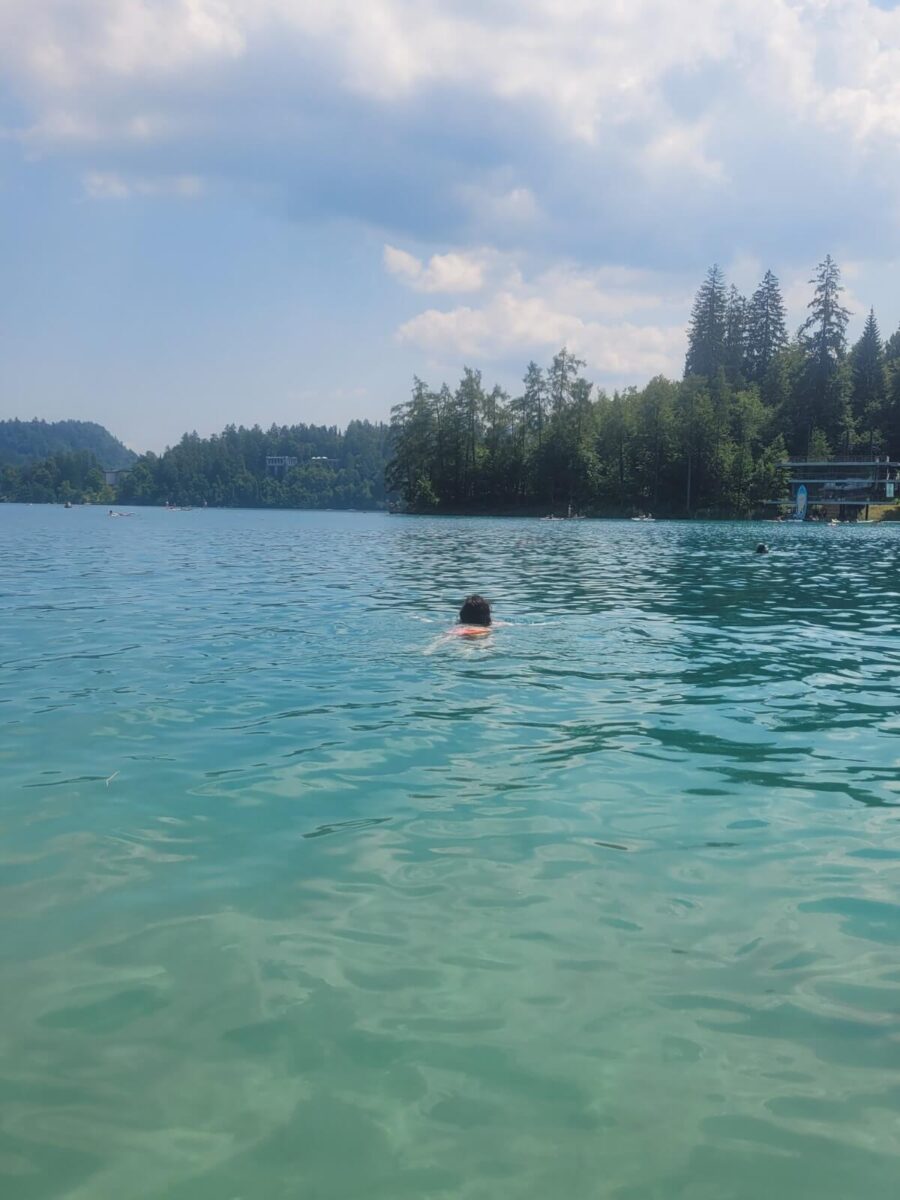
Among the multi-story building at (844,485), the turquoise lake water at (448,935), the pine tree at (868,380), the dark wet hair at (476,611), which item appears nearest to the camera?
the turquoise lake water at (448,935)

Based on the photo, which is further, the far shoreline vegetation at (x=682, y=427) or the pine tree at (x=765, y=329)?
the pine tree at (x=765, y=329)

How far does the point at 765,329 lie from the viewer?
14275 cm

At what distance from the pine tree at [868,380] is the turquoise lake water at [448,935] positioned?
12832 centimetres

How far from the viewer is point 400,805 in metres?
7.91

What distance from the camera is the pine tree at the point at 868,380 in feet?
413

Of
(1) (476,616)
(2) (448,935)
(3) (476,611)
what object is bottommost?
(2) (448,935)

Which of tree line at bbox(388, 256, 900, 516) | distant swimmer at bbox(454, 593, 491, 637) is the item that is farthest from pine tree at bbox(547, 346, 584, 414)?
distant swimmer at bbox(454, 593, 491, 637)

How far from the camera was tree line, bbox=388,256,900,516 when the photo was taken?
118000 millimetres

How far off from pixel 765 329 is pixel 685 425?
3839cm

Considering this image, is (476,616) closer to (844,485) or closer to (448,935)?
(448,935)

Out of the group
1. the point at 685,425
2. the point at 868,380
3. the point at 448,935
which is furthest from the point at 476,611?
the point at 868,380

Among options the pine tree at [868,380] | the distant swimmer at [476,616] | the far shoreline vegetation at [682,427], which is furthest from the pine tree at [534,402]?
the distant swimmer at [476,616]

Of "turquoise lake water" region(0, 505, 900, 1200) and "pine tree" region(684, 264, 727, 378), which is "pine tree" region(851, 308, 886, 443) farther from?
"turquoise lake water" region(0, 505, 900, 1200)

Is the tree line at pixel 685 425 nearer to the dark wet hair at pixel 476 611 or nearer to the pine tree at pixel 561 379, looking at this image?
the pine tree at pixel 561 379
